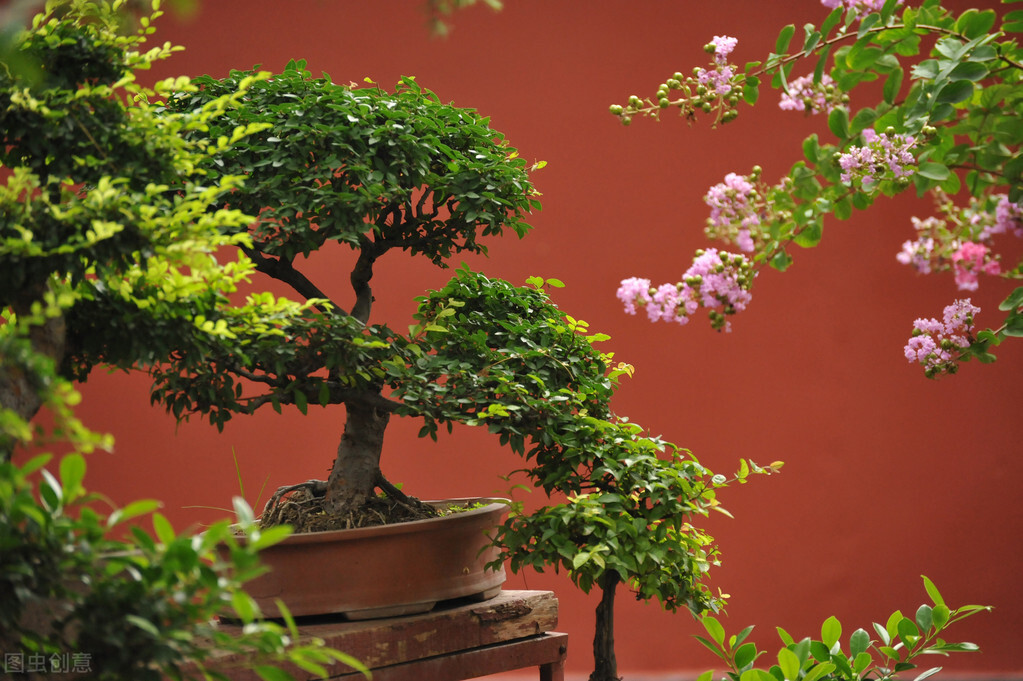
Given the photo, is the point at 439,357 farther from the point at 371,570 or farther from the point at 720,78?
the point at 720,78

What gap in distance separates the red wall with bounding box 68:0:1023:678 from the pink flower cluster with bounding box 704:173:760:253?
6.05 ft

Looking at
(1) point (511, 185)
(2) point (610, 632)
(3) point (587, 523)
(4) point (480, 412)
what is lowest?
(2) point (610, 632)

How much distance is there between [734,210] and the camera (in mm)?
956

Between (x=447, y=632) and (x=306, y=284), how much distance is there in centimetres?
60

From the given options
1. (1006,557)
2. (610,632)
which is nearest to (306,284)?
(610,632)

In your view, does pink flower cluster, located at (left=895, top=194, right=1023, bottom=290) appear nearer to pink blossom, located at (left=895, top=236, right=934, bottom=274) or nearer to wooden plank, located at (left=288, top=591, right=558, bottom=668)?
pink blossom, located at (left=895, top=236, right=934, bottom=274)

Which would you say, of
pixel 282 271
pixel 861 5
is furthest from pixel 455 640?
pixel 861 5

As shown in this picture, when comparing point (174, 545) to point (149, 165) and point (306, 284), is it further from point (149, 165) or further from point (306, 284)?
point (306, 284)

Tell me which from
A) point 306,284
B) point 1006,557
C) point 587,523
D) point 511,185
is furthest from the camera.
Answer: point 1006,557

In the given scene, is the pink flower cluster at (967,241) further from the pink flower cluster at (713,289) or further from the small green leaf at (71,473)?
the small green leaf at (71,473)

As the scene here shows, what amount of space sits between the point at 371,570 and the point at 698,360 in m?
1.78

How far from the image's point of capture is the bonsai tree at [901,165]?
89 cm

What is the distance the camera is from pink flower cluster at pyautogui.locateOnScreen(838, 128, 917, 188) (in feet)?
2.93

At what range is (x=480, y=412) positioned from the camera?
4.12ft
